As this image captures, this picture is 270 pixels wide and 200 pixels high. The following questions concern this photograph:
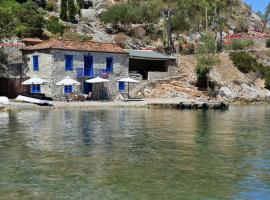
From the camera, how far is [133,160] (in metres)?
20.8

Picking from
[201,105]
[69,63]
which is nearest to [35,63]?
[69,63]

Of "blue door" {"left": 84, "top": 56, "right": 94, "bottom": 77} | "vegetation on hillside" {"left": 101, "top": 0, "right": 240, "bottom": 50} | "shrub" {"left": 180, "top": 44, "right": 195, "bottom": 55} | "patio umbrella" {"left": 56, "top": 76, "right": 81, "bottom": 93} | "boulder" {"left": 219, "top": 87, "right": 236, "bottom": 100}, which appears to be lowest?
"boulder" {"left": 219, "top": 87, "right": 236, "bottom": 100}

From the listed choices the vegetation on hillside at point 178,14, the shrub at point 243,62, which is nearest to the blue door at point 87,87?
the vegetation on hillside at point 178,14

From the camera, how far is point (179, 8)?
78.5m

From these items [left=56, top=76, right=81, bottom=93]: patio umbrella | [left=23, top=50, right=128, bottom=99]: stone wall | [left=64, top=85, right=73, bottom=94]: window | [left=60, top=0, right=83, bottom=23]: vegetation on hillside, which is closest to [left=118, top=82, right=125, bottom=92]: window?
[left=23, top=50, right=128, bottom=99]: stone wall

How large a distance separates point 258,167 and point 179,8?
61418 millimetres

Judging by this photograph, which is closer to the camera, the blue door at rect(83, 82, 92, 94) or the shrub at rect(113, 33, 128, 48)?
the blue door at rect(83, 82, 92, 94)

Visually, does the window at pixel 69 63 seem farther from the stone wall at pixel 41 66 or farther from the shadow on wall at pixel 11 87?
the shadow on wall at pixel 11 87

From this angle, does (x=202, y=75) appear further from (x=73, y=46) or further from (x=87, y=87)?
(x=73, y=46)

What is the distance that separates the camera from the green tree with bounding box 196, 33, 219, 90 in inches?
2552

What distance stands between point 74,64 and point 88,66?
6.35 feet

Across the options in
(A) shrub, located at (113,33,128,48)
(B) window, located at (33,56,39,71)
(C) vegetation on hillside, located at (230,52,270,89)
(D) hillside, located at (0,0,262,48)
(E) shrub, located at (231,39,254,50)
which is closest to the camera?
(B) window, located at (33,56,39,71)

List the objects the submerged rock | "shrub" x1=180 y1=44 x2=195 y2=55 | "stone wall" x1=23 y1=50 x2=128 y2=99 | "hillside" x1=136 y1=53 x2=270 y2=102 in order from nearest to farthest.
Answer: the submerged rock → "stone wall" x1=23 y1=50 x2=128 y2=99 → "hillside" x1=136 y1=53 x2=270 y2=102 → "shrub" x1=180 y1=44 x2=195 y2=55

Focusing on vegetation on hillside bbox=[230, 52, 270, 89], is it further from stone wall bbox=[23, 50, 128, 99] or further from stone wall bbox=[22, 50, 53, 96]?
stone wall bbox=[22, 50, 53, 96]
